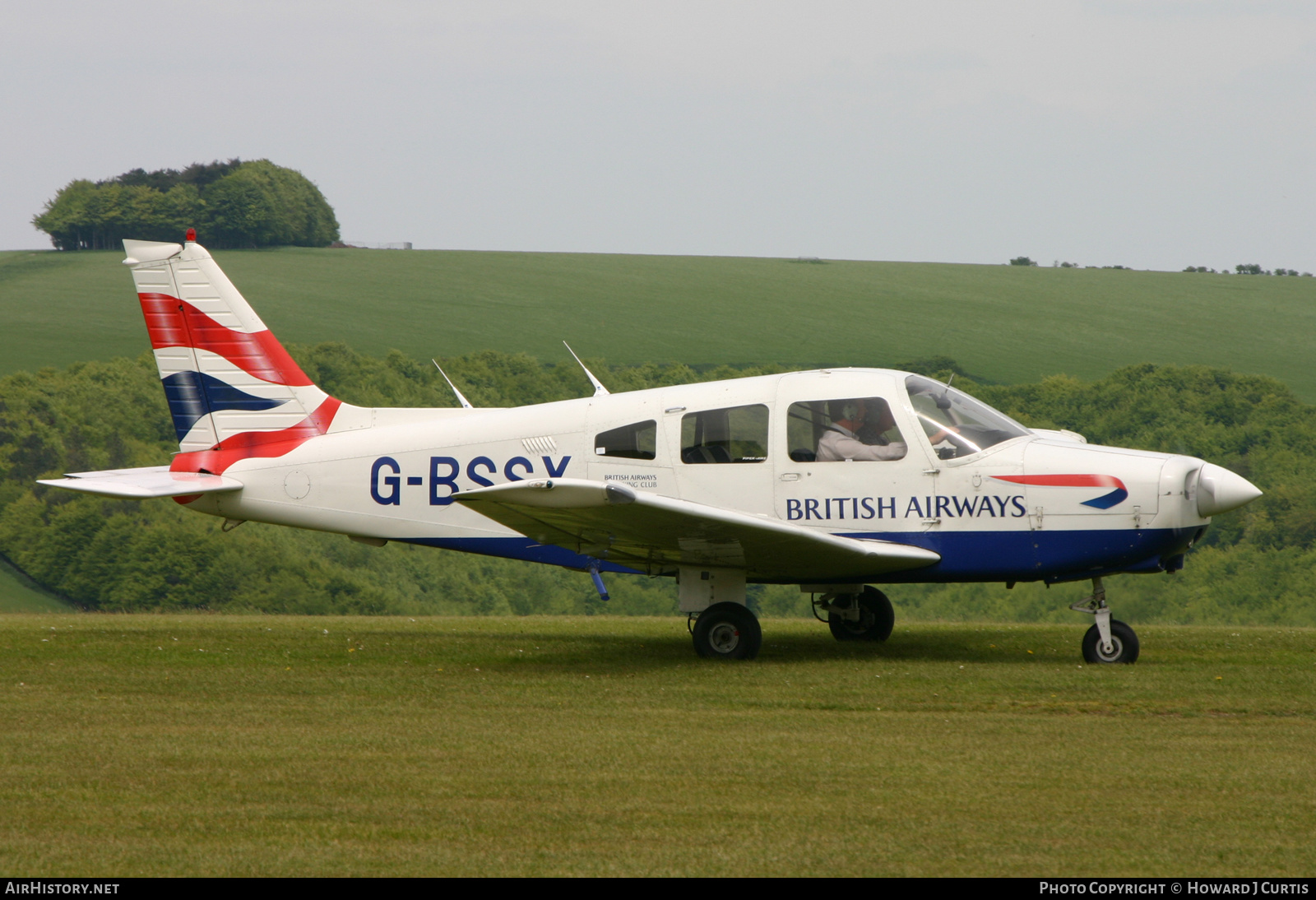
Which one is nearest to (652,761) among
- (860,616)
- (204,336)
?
(860,616)

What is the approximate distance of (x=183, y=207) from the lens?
236 ft

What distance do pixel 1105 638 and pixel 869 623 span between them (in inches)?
95.3

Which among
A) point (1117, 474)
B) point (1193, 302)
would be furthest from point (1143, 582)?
point (1193, 302)

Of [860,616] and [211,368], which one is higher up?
[211,368]

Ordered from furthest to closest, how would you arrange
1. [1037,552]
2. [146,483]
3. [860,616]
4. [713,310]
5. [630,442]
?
[713,310]
[860,616]
[146,483]
[630,442]
[1037,552]

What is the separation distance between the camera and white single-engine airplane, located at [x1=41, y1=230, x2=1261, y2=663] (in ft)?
32.2

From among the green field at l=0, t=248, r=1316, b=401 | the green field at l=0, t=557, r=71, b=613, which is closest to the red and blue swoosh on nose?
the green field at l=0, t=557, r=71, b=613

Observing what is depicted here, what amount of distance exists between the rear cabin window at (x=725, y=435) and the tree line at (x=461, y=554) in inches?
347

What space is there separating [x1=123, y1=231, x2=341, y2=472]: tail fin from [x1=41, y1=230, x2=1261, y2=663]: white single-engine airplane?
0.06 feet

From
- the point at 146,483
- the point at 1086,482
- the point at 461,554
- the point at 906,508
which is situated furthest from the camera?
the point at 461,554

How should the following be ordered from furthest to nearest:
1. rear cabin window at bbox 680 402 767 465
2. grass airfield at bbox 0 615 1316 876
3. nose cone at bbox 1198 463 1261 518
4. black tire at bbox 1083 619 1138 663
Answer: rear cabin window at bbox 680 402 767 465
black tire at bbox 1083 619 1138 663
nose cone at bbox 1198 463 1261 518
grass airfield at bbox 0 615 1316 876

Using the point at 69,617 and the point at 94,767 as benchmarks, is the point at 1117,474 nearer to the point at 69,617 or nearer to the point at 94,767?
the point at 94,767

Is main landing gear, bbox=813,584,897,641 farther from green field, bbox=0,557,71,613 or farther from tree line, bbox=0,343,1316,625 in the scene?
green field, bbox=0,557,71,613

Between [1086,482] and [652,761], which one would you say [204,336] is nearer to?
[652,761]
